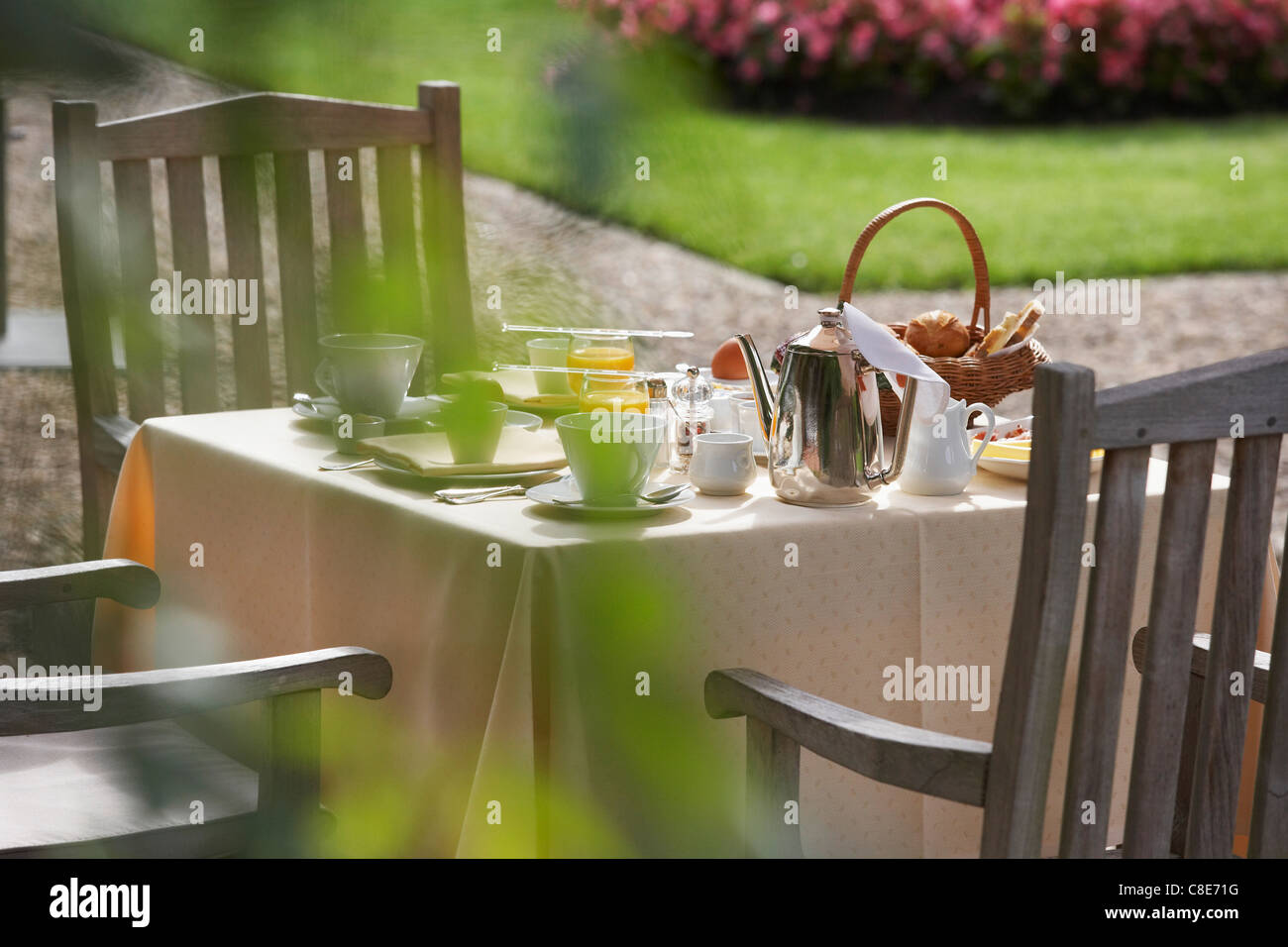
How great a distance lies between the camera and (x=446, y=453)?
1.60m

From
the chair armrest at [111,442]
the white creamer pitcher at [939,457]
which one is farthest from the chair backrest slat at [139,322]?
the chair armrest at [111,442]

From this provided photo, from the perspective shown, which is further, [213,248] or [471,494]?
[471,494]

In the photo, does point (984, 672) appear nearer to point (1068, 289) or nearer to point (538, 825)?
point (538, 825)

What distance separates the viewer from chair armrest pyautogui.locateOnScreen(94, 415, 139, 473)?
2332 mm

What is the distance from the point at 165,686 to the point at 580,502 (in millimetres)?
450

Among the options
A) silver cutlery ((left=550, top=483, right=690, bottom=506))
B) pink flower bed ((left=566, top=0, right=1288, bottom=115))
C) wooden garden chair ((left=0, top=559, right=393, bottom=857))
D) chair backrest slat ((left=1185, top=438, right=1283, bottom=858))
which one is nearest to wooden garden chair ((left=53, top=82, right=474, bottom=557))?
wooden garden chair ((left=0, top=559, right=393, bottom=857))

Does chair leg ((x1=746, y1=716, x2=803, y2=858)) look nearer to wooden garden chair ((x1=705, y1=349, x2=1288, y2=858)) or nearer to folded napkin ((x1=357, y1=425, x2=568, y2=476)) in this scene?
wooden garden chair ((x1=705, y1=349, x2=1288, y2=858))

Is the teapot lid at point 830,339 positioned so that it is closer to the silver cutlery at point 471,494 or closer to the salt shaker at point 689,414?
the salt shaker at point 689,414

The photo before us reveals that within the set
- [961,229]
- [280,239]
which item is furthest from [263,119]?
[961,229]

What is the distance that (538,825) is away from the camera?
1.38 m

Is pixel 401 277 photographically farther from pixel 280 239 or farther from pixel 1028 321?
pixel 1028 321

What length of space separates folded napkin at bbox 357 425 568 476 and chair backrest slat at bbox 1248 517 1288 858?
0.79 meters
